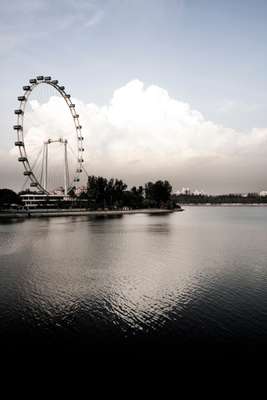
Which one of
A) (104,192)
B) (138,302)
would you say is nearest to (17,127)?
(104,192)

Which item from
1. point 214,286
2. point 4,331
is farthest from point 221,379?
point 214,286

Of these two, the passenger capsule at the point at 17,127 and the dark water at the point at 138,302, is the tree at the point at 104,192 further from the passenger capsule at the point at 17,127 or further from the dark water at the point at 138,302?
the dark water at the point at 138,302

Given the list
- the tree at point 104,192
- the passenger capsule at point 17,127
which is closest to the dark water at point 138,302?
the passenger capsule at point 17,127

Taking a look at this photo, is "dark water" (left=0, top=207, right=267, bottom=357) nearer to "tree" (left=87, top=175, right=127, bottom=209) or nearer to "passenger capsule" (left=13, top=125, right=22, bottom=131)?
"passenger capsule" (left=13, top=125, right=22, bottom=131)

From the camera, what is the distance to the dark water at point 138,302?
15.4m

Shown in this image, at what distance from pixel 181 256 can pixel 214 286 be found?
47.4ft

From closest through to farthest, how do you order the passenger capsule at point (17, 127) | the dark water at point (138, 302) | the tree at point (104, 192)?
the dark water at point (138, 302) < the passenger capsule at point (17, 127) < the tree at point (104, 192)

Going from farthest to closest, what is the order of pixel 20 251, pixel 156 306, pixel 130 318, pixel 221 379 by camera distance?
pixel 20 251 < pixel 156 306 < pixel 130 318 < pixel 221 379

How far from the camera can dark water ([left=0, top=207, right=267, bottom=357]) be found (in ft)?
50.7

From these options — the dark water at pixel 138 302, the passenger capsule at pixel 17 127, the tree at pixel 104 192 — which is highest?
the passenger capsule at pixel 17 127

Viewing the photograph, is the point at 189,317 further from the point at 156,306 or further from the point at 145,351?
the point at 145,351

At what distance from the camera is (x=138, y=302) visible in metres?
21.3

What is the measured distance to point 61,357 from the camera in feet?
46.2

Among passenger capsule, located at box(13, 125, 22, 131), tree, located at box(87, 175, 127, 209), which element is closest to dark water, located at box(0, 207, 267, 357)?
passenger capsule, located at box(13, 125, 22, 131)
